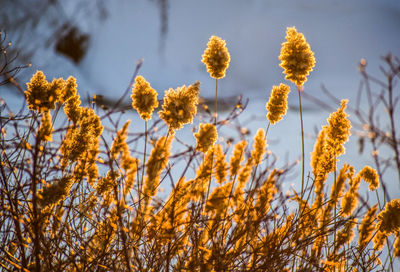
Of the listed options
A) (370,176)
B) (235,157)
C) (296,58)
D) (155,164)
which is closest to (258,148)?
(235,157)

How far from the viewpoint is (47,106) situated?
121 centimetres

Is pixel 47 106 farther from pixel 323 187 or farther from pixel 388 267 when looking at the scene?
pixel 388 267

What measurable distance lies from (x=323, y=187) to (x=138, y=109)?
1.28 metres

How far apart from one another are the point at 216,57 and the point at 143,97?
523 millimetres

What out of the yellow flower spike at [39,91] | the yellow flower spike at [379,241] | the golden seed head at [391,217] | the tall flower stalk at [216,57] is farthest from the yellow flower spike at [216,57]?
the yellow flower spike at [379,241]

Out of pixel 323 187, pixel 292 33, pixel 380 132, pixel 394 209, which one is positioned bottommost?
pixel 380 132

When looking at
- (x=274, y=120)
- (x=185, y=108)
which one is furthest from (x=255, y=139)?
(x=185, y=108)

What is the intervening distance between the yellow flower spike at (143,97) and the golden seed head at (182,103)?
82 millimetres

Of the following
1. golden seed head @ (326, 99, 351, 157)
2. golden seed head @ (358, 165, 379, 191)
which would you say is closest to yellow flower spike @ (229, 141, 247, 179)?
golden seed head @ (326, 99, 351, 157)

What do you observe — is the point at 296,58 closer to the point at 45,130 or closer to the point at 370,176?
the point at 370,176

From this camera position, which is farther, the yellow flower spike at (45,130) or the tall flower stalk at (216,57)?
the tall flower stalk at (216,57)

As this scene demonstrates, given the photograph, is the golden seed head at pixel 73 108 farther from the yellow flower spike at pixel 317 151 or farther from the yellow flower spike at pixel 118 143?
the yellow flower spike at pixel 317 151

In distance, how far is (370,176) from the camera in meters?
2.00

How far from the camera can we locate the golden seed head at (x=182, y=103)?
1319 mm
